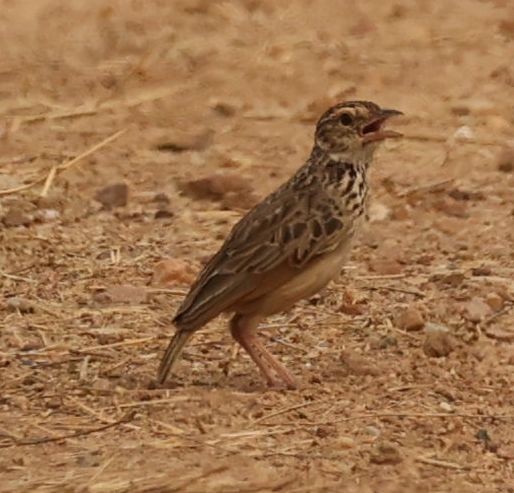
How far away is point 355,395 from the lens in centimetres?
740

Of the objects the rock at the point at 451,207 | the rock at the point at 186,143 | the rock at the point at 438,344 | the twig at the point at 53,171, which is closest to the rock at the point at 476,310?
the rock at the point at 438,344

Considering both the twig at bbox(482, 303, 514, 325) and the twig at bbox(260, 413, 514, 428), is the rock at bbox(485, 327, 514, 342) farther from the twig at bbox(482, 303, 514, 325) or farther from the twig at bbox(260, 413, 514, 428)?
the twig at bbox(260, 413, 514, 428)

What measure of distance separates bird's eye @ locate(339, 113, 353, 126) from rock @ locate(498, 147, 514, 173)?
301 cm

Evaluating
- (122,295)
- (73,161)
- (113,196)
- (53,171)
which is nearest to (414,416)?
(122,295)

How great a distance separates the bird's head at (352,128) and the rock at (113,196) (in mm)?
2608

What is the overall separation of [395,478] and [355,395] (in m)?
0.83

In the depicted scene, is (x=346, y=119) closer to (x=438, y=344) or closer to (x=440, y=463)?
(x=438, y=344)

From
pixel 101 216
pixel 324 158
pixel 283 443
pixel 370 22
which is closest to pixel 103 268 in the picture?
pixel 101 216

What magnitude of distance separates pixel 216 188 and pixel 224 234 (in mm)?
645

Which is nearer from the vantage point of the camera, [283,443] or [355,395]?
[283,443]

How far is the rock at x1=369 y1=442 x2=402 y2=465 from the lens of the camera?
6.73 meters

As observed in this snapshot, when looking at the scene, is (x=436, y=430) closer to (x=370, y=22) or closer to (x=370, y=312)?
(x=370, y=312)

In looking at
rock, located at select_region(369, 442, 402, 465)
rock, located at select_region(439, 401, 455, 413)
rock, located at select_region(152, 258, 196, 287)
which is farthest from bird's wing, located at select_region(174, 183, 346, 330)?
rock, located at select_region(152, 258, 196, 287)

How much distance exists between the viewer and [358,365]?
7684 millimetres
